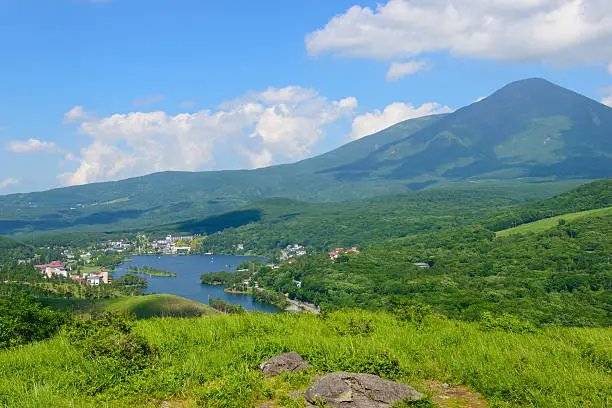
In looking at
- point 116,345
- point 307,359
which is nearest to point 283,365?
point 307,359

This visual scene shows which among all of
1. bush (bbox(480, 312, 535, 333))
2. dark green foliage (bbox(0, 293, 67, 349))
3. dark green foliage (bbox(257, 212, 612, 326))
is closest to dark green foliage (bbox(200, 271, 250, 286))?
dark green foliage (bbox(257, 212, 612, 326))

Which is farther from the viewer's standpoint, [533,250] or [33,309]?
[533,250]

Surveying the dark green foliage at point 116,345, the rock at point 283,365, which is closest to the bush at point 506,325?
the rock at point 283,365

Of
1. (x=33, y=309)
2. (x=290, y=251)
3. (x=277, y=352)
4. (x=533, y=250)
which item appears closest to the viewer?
(x=277, y=352)

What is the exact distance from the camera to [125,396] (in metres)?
6.63

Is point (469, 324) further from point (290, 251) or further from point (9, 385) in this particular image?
point (290, 251)

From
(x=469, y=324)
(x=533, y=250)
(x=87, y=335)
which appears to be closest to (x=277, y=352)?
(x=87, y=335)

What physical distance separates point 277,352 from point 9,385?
429cm

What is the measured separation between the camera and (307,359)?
807 centimetres

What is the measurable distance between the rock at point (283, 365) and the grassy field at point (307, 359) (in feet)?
0.73

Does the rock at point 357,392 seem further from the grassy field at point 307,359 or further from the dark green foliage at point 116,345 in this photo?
the dark green foliage at point 116,345

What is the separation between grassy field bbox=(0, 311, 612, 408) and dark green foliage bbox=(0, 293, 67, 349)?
88 cm

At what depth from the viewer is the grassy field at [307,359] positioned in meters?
6.46

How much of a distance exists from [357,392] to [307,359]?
1.72 meters
